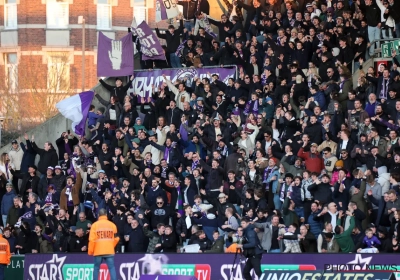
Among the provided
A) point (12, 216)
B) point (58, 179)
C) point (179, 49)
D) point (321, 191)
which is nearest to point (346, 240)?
point (321, 191)

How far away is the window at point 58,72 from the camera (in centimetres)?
6644

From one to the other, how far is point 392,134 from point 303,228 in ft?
10.4

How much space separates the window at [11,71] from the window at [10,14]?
1.92m

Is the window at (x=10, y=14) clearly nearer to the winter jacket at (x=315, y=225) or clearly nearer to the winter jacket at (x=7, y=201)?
the winter jacket at (x=7, y=201)

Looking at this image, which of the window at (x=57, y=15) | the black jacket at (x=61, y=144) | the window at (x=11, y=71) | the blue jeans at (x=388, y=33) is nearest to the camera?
the blue jeans at (x=388, y=33)

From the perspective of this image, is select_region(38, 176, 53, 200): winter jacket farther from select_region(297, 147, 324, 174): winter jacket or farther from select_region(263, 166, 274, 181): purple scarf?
select_region(297, 147, 324, 174): winter jacket

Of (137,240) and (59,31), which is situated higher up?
(59,31)

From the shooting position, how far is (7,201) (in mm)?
35562

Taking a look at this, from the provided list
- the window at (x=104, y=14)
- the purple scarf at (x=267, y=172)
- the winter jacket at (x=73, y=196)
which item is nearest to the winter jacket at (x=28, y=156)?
the winter jacket at (x=73, y=196)

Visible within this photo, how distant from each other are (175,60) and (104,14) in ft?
115

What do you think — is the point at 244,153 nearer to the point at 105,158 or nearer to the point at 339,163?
the point at 339,163

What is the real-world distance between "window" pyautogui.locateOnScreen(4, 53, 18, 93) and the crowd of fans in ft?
94.1

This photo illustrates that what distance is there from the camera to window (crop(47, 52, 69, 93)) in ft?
218

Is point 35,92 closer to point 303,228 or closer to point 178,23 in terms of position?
point 178,23
